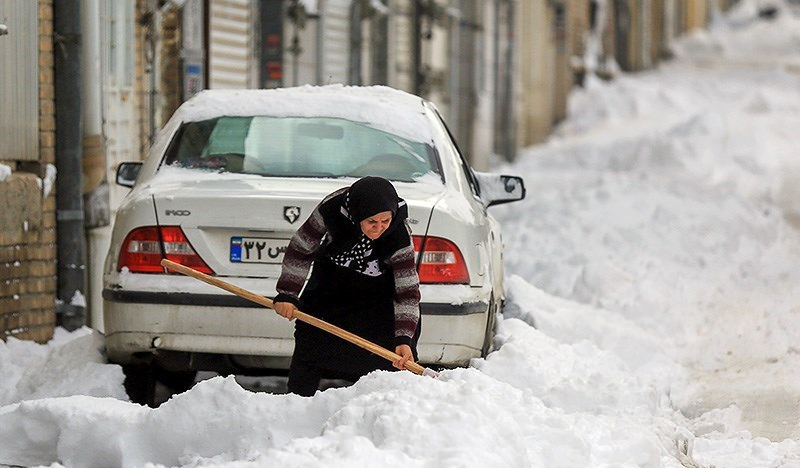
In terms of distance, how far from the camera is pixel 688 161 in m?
27.2

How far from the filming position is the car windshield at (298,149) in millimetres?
8375

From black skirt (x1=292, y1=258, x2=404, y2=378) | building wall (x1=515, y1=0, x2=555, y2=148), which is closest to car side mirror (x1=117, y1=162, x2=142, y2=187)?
black skirt (x1=292, y1=258, x2=404, y2=378)

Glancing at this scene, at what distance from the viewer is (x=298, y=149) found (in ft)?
28.0

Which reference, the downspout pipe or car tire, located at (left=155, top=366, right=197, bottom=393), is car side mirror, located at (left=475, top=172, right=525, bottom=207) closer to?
car tire, located at (left=155, top=366, right=197, bottom=393)

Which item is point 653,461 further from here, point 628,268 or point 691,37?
point 691,37

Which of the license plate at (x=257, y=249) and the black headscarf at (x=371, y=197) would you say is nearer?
the black headscarf at (x=371, y=197)

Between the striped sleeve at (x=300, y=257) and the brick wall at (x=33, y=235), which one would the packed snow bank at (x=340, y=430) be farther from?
the brick wall at (x=33, y=235)

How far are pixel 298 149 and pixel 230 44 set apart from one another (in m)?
8.69

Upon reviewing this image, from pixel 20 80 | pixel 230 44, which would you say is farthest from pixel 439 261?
pixel 230 44

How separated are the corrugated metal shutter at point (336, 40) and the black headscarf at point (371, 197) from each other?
13.7 metres

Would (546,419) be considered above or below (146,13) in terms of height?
below

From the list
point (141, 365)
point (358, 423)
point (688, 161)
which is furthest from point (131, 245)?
point (688, 161)

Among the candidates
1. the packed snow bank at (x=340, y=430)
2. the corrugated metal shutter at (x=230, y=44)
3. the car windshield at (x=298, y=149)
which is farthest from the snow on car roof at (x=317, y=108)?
the corrugated metal shutter at (x=230, y=44)

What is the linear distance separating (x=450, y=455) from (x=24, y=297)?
5.30m
